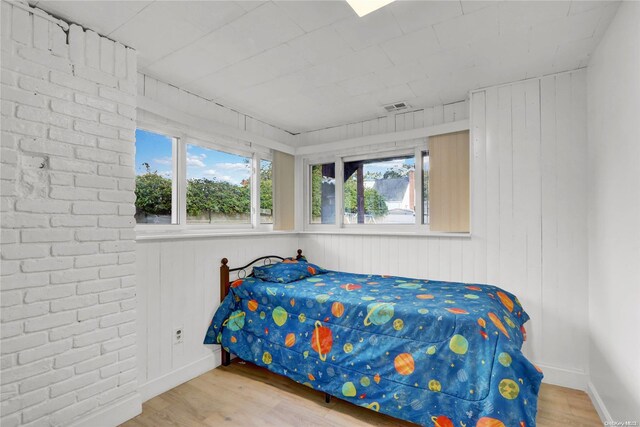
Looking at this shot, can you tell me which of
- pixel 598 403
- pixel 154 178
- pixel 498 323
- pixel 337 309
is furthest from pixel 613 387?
pixel 154 178

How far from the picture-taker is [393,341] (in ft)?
6.47

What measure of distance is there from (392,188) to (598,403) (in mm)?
2371

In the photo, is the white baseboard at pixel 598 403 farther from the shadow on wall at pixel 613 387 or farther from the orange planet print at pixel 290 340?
the orange planet print at pixel 290 340

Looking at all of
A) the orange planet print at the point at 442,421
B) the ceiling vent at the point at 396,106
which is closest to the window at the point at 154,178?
the ceiling vent at the point at 396,106

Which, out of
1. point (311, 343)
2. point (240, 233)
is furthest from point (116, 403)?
point (240, 233)

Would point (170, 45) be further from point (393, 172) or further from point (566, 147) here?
point (566, 147)

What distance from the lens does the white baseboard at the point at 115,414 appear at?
1.86 meters

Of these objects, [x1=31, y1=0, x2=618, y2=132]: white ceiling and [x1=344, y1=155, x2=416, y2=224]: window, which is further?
[x1=344, y1=155, x2=416, y2=224]: window

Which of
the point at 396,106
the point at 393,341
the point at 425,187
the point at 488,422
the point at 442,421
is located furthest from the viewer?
the point at 425,187

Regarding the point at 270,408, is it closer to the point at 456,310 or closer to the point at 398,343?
the point at 398,343

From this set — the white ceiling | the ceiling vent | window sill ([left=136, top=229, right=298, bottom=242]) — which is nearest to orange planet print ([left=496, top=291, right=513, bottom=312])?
the white ceiling

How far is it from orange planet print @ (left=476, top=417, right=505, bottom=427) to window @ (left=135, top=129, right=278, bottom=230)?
101 inches

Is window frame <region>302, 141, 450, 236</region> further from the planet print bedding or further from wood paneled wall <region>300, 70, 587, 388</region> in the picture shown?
the planet print bedding

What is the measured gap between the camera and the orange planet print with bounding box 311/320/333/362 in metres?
2.21
